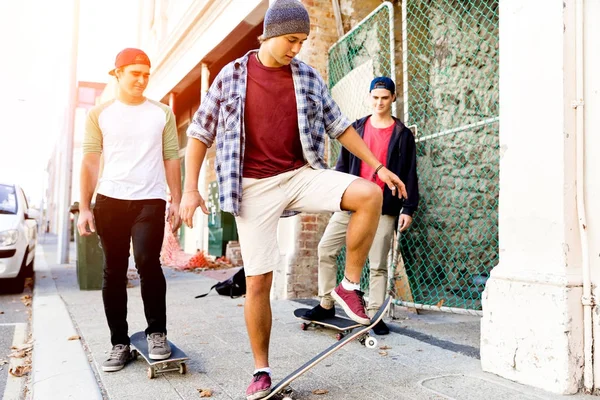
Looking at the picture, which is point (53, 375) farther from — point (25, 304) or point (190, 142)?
point (25, 304)

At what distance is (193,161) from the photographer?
305 centimetres

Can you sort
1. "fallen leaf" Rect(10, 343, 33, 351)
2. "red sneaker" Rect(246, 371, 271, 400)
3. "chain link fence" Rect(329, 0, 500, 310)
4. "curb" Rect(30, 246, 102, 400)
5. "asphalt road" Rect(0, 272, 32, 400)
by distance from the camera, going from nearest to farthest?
"red sneaker" Rect(246, 371, 271, 400)
"curb" Rect(30, 246, 102, 400)
"asphalt road" Rect(0, 272, 32, 400)
"fallen leaf" Rect(10, 343, 33, 351)
"chain link fence" Rect(329, 0, 500, 310)

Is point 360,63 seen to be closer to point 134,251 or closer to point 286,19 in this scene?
point 286,19

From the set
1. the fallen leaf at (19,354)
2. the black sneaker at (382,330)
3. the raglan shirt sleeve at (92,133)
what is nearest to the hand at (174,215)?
the raglan shirt sleeve at (92,133)

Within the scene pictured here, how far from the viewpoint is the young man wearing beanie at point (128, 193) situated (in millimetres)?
3574

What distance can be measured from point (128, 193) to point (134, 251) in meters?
0.40

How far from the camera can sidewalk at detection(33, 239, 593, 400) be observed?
3.07 meters

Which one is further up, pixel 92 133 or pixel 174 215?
pixel 92 133

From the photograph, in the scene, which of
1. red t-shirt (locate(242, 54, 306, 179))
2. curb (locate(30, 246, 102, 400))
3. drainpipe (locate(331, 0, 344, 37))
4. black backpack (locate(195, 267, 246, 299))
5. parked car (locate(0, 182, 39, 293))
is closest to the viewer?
red t-shirt (locate(242, 54, 306, 179))

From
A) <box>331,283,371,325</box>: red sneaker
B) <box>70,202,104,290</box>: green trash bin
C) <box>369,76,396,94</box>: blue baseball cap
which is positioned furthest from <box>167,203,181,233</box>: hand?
<box>70,202,104,290</box>: green trash bin

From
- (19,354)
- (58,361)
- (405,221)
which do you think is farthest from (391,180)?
(19,354)

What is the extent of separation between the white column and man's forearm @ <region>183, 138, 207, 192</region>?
192 centimetres

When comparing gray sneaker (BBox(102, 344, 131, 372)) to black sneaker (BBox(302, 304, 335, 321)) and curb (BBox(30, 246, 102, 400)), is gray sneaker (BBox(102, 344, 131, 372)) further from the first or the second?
black sneaker (BBox(302, 304, 335, 321))

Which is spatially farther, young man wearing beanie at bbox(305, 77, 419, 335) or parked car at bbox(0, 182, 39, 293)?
parked car at bbox(0, 182, 39, 293)
